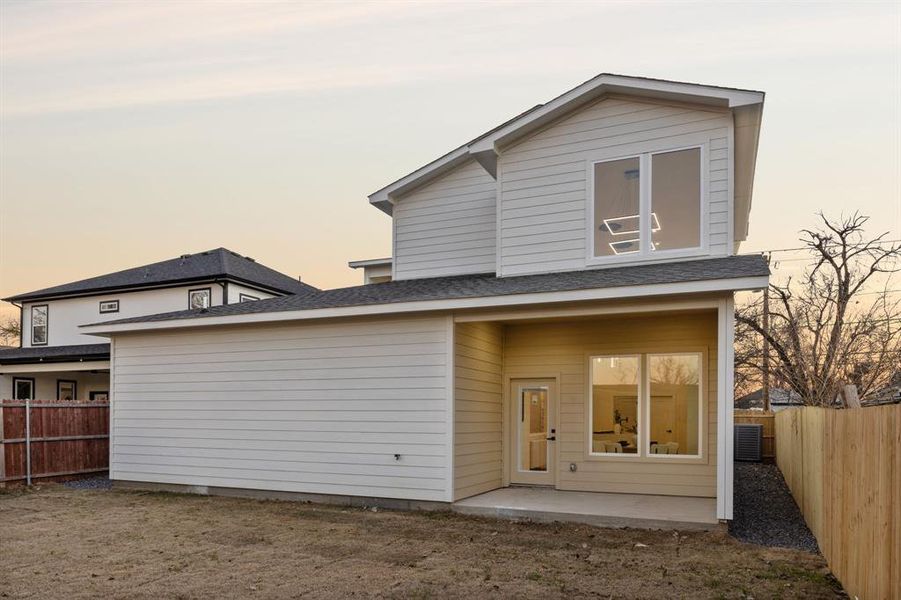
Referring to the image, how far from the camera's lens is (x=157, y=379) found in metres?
13.5

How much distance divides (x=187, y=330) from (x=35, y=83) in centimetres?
777

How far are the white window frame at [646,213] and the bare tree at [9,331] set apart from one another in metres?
48.0

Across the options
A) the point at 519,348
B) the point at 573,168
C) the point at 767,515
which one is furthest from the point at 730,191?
the point at 767,515

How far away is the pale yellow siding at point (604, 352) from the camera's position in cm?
1153

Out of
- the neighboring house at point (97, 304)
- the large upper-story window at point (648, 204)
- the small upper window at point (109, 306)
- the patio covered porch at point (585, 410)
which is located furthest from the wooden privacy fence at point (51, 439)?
the large upper-story window at point (648, 204)

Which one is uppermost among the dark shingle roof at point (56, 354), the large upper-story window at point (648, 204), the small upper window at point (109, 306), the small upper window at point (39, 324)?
the large upper-story window at point (648, 204)

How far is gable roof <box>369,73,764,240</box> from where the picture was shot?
34.2 ft

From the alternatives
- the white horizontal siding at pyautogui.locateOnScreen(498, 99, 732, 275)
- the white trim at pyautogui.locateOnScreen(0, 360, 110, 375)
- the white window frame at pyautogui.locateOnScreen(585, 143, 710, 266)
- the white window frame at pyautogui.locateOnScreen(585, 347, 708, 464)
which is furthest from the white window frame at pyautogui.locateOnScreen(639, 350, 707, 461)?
the white trim at pyautogui.locateOnScreen(0, 360, 110, 375)

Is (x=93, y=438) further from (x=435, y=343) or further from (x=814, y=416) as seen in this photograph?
(x=814, y=416)

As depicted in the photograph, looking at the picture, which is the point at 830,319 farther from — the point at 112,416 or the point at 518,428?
the point at 112,416

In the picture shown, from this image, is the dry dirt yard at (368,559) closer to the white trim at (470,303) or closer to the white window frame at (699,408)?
the white window frame at (699,408)

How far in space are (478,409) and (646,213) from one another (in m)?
4.25

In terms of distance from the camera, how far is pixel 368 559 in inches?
301

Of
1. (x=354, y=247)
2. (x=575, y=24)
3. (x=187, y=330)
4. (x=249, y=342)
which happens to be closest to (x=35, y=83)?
(x=187, y=330)
